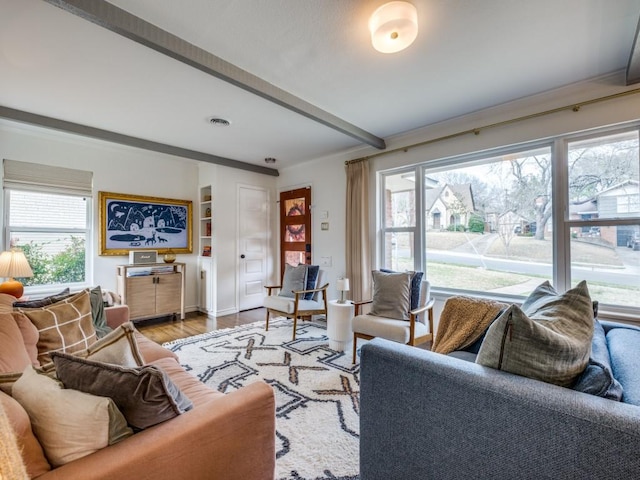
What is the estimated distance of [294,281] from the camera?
3.81 m

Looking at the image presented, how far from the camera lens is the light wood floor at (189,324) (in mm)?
3713

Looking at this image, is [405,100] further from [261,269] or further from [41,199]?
[41,199]

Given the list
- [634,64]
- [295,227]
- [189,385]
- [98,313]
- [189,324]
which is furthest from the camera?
[295,227]

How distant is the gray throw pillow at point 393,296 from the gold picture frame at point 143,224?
3394 mm

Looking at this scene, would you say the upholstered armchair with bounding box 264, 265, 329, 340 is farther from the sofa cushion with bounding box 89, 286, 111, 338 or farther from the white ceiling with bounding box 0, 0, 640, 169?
the white ceiling with bounding box 0, 0, 640, 169

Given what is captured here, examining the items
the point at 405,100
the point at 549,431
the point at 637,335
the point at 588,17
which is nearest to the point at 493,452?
the point at 549,431

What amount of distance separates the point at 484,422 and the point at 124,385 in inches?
47.2

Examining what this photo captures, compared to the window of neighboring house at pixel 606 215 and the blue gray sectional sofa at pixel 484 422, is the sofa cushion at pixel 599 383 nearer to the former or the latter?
the blue gray sectional sofa at pixel 484 422

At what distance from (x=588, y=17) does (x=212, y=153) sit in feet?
13.5

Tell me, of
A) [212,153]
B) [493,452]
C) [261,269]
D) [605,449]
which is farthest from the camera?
[261,269]

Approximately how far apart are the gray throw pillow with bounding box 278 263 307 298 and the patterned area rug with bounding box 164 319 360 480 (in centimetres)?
48

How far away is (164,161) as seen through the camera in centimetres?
461

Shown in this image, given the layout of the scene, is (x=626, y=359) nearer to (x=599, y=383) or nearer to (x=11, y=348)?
(x=599, y=383)

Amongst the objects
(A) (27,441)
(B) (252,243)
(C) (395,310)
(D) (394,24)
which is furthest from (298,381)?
(B) (252,243)
